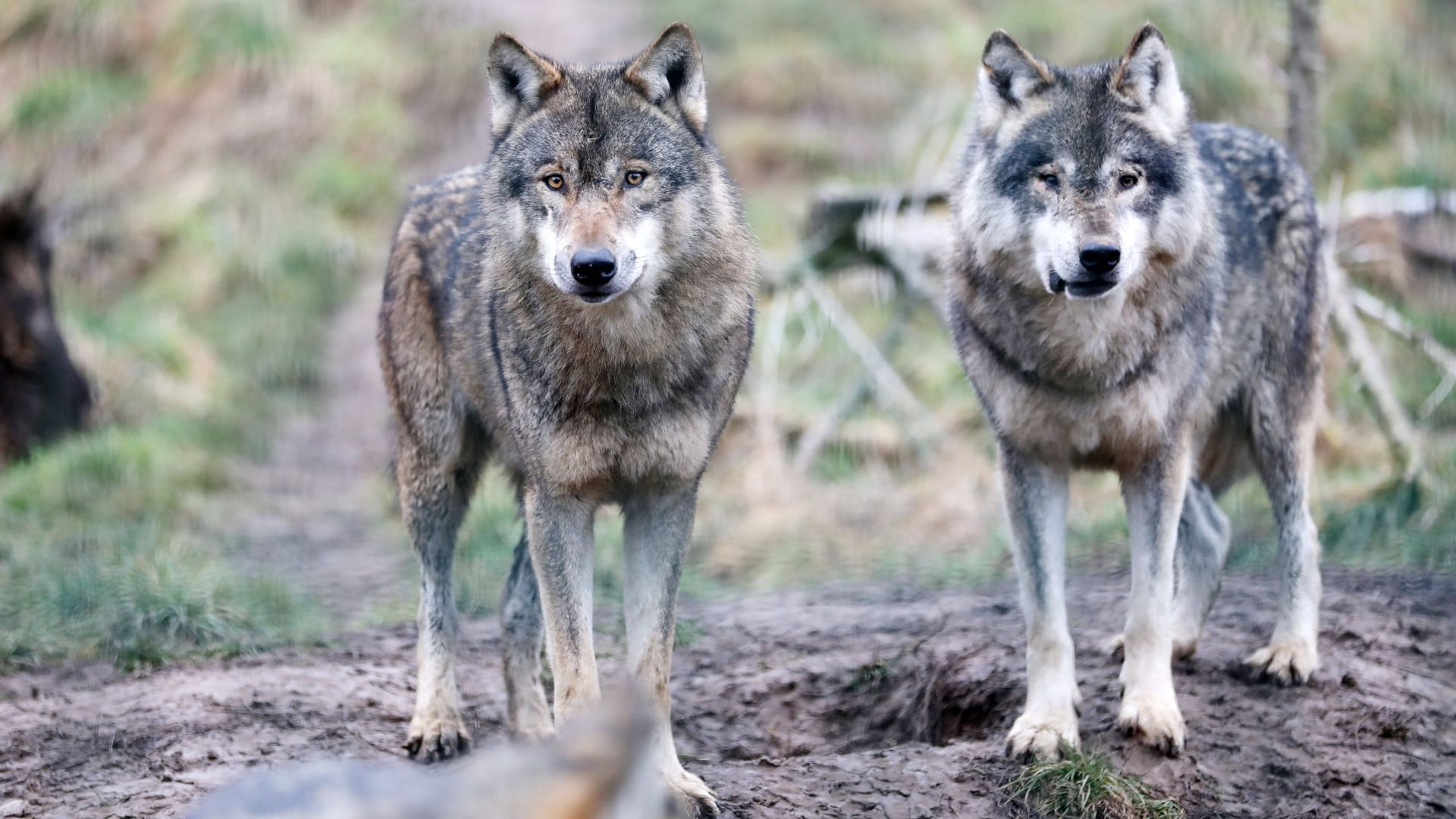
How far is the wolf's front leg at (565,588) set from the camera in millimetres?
4043

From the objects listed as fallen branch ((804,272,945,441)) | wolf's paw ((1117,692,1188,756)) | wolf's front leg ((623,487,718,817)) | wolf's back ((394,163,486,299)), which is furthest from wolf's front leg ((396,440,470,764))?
fallen branch ((804,272,945,441))

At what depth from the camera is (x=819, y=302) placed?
30.3 feet

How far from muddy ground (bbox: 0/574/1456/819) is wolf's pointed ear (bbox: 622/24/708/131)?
2.09 meters

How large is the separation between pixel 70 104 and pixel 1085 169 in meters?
15.2

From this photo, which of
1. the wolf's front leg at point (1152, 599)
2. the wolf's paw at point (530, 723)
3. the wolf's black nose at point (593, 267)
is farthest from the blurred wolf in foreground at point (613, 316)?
the wolf's front leg at point (1152, 599)

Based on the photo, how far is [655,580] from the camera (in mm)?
4172

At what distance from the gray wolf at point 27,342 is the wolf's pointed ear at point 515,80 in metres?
6.31


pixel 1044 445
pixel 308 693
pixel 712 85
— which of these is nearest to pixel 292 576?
pixel 308 693

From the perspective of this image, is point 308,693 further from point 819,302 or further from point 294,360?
point 294,360

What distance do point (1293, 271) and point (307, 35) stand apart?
1477 cm

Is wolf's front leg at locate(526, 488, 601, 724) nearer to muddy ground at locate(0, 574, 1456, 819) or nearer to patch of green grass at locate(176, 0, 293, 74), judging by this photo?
muddy ground at locate(0, 574, 1456, 819)

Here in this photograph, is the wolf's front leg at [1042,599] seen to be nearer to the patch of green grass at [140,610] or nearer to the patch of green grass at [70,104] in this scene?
the patch of green grass at [140,610]

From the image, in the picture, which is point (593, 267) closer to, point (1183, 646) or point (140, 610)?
point (1183, 646)

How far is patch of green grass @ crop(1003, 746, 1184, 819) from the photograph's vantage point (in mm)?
Answer: 4145
